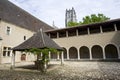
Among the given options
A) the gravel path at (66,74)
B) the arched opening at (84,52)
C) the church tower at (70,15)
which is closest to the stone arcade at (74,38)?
the arched opening at (84,52)

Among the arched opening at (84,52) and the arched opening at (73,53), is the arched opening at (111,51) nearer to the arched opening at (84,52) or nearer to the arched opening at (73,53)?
the arched opening at (84,52)

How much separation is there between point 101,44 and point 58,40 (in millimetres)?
7428

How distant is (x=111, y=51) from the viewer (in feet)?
65.3

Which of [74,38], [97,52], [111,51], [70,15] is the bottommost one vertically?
[97,52]

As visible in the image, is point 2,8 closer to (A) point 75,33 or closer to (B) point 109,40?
(A) point 75,33

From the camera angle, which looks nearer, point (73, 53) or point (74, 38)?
point (74, 38)

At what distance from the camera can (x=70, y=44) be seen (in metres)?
21.4

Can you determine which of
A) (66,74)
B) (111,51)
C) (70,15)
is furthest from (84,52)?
(70,15)

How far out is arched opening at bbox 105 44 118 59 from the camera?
64.0ft

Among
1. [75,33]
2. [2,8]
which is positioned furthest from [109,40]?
[2,8]

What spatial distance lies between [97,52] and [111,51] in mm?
2158

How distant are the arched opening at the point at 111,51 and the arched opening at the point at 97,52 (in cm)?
91

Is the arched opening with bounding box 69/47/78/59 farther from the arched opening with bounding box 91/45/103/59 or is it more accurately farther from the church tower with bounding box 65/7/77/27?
the church tower with bounding box 65/7/77/27

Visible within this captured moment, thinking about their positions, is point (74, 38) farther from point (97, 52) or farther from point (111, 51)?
point (111, 51)
